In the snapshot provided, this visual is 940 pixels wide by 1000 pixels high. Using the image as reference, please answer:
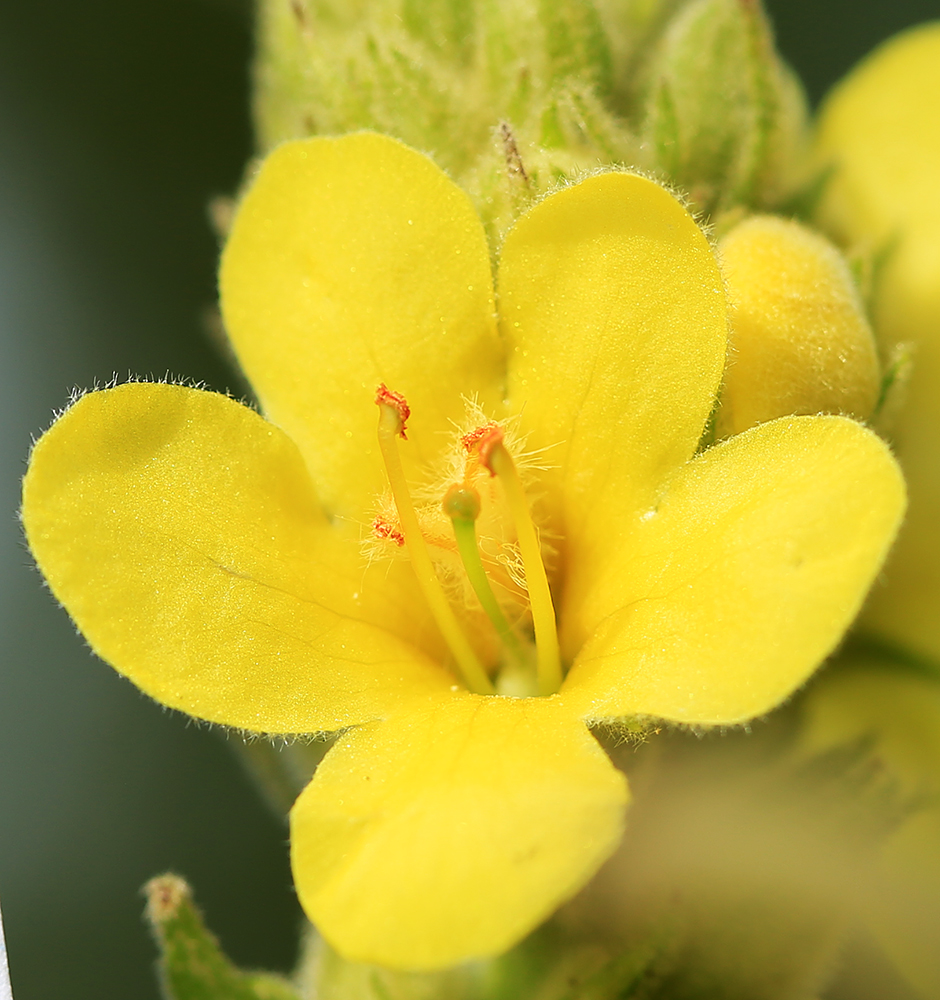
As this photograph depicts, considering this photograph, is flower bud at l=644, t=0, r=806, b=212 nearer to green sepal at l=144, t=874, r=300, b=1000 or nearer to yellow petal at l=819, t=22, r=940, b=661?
yellow petal at l=819, t=22, r=940, b=661

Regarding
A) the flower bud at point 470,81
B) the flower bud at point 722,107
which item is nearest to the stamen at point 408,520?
the flower bud at point 470,81

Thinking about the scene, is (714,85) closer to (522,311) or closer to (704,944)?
(522,311)

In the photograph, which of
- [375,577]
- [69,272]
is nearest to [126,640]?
[375,577]

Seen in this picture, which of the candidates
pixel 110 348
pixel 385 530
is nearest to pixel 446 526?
pixel 385 530

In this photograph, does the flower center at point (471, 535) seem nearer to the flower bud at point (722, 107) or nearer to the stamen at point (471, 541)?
the stamen at point (471, 541)

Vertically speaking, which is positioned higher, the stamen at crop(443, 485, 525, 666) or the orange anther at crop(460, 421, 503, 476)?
the orange anther at crop(460, 421, 503, 476)

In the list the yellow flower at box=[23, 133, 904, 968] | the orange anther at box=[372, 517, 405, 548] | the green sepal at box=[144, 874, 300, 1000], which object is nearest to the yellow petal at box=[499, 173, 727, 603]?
the yellow flower at box=[23, 133, 904, 968]

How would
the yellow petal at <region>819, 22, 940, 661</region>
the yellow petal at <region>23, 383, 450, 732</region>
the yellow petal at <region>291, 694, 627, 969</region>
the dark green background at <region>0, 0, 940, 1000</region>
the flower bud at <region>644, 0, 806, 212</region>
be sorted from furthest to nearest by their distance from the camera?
1. the dark green background at <region>0, 0, 940, 1000</region>
2. the yellow petal at <region>819, 22, 940, 661</region>
3. the flower bud at <region>644, 0, 806, 212</region>
4. the yellow petal at <region>23, 383, 450, 732</region>
5. the yellow petal at <region>291, 694, 627, 969</region>
